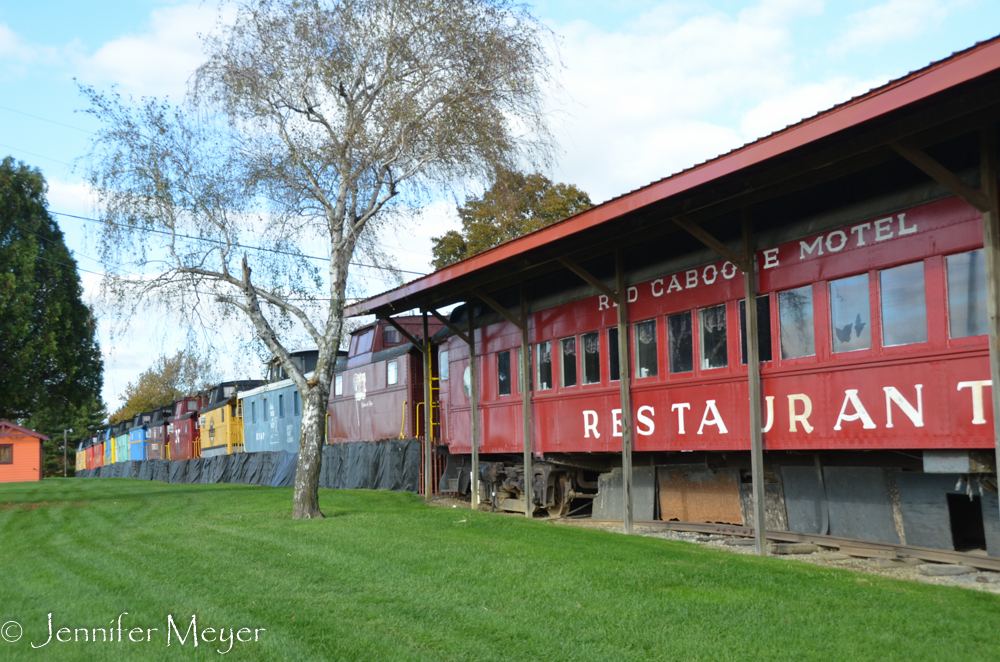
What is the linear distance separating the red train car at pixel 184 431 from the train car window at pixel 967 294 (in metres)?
43.3

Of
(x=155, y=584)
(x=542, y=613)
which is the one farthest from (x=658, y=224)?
(x=155, y=584)

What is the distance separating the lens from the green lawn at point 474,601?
5.96 meters

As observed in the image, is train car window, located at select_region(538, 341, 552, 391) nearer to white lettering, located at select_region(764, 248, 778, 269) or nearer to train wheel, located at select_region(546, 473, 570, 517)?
train wheel, located at select_region(546, 473, 570, 517)

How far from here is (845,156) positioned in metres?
8.52

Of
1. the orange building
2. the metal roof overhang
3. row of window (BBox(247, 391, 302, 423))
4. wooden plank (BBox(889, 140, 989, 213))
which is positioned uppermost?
the metal roof overhang

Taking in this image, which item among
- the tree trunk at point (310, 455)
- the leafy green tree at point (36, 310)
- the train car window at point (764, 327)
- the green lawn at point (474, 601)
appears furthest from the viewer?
the leafy green tree at point (36, 310)

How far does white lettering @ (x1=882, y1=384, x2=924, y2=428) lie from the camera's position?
8.84 meters

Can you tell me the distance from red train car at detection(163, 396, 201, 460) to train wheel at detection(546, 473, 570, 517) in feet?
114

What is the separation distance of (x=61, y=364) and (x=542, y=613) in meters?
25.3

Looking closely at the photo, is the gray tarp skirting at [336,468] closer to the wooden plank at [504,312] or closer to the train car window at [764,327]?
the wooden plank at [504,312]

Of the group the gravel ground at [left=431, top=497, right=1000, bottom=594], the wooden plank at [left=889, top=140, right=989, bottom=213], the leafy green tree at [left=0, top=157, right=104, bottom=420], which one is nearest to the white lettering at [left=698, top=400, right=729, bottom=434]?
the gravel ground at [left=431, top=497, right=1000, bottom=594]

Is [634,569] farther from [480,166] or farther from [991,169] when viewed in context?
[480,166]
